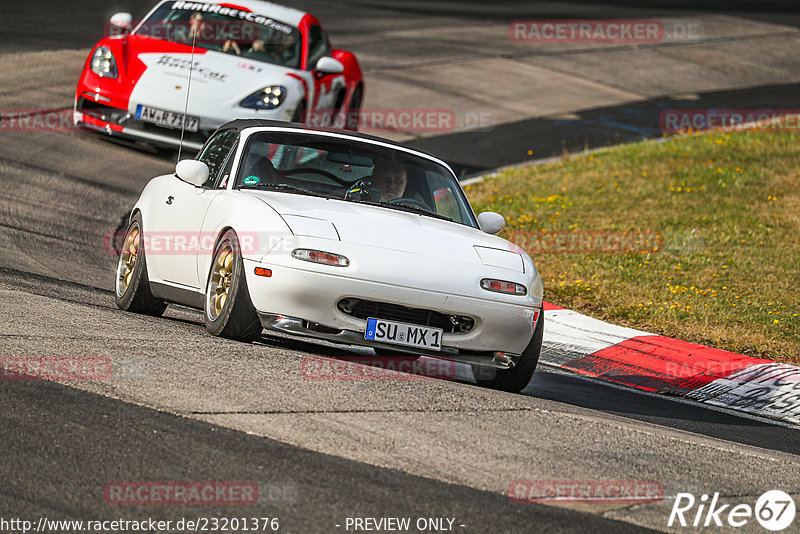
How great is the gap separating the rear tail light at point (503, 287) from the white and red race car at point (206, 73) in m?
5.83

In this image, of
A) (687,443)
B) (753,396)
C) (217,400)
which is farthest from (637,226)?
(217,400)

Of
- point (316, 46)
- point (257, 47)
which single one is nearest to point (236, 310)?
point (257, 47)

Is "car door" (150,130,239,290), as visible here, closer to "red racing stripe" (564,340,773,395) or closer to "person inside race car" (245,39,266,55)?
"red racing stripe" (564,340,773,395)

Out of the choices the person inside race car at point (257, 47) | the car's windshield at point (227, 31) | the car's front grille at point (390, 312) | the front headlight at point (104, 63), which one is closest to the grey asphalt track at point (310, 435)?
the car's front grille at point (390, 312)

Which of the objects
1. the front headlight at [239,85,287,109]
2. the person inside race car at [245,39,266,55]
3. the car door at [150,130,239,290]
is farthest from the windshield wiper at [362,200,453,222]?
the person inside race car at [245,39,266,55]

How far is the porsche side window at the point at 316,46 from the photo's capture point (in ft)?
49.4

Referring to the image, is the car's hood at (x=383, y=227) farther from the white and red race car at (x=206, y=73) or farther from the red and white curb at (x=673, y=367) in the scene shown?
the white and red race car at (x=206, y=73)

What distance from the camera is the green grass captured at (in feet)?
36.0

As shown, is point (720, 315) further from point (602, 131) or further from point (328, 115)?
point (602, 131)

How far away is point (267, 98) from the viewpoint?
540 inches

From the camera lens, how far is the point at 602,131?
1980 centimetres

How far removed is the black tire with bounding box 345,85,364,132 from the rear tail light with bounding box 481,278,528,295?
9052 mm

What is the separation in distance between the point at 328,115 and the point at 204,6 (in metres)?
1.93

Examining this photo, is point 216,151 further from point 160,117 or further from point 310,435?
point 160,117
